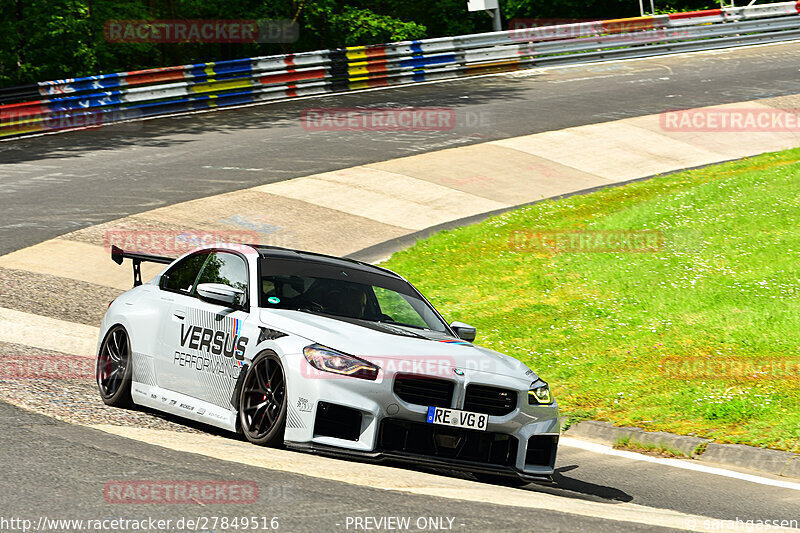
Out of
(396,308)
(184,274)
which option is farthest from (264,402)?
(184,274)

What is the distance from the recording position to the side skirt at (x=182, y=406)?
305 inches

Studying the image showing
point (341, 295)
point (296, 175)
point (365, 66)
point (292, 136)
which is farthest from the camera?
point (365, 66)

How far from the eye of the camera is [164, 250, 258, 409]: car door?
781 centimetres

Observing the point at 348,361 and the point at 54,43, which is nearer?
the point at 348,361

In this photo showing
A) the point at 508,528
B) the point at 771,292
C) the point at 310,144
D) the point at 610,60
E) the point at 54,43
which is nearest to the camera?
the point at 508,528

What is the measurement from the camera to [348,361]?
7.09 meters

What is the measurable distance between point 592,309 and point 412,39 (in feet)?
72.0

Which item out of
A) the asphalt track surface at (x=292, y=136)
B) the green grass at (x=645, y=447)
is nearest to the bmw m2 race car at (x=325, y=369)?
the green grass at (x=645, y=447)

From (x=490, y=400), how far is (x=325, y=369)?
1228 millimetres

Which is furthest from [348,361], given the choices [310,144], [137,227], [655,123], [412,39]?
[412,39]

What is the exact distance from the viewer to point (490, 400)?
24.2ft

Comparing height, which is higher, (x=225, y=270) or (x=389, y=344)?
(x=225, y=270)

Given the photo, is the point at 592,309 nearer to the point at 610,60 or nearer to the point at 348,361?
the point at 348,361

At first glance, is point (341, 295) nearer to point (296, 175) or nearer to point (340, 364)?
point (340, 364)
